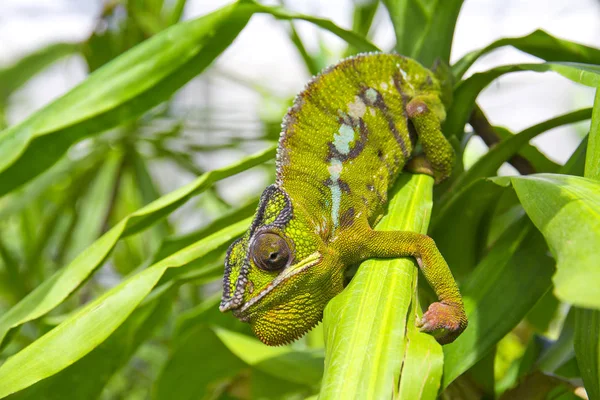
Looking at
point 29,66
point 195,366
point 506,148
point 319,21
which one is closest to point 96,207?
point 29,66

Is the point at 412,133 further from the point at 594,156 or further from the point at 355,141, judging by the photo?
the point at 594,156

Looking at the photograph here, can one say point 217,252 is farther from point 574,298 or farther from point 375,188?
point 574,298

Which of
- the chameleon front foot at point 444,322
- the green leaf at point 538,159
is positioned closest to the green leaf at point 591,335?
the chameleon front foot at point 444,322

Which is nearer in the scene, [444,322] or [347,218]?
[444,322]

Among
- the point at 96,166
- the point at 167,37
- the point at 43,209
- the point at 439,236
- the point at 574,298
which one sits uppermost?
the point at 167,37

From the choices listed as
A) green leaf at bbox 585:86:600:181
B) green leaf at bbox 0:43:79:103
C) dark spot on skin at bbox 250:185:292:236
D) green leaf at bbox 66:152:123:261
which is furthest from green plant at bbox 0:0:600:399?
green leaf at bbox 0:43:79:103

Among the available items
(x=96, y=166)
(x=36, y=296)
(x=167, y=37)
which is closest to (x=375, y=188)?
(x=167, y=37)
